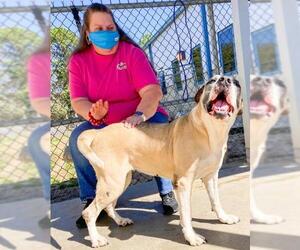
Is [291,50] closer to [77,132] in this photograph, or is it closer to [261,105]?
[261,105]

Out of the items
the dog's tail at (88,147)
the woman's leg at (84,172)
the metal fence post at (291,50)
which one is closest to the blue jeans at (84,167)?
the woman's leg at (84,172)

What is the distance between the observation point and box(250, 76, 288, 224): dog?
169 centimetres

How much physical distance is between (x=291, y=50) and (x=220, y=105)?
0.74m

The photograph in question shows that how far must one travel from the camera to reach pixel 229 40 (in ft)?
11.6

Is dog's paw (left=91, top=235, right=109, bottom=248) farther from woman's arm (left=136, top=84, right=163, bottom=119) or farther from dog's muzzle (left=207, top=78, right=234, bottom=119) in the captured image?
dog's muzzle (left=207, top=78, right=234, bottom=119)

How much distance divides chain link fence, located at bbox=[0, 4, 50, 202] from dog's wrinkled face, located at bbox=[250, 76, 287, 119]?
3.16ft

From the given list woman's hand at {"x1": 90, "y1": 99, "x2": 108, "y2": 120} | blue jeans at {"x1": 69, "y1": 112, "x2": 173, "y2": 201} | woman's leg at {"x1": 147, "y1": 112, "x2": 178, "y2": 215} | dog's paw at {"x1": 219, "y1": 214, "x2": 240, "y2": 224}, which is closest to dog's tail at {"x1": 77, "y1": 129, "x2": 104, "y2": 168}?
woman's hand at {"x1": 90, "y1": 99, "x2": 108, "y2": 120}

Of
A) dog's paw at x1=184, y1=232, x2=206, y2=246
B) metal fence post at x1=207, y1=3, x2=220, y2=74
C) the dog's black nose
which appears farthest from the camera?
metal fence post at x1=207, y1=3, x2=220, y2=74

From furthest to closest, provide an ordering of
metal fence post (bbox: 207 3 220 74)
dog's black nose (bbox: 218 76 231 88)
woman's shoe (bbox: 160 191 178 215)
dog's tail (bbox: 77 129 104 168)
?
metal fence post (bbox: 207 3 220 74) < woman's shoe (bbox: 160 191 178 215) < dog's tail (bbox: 77 129 104 168) < dog's black nose (bbox: 218 76 231 88)

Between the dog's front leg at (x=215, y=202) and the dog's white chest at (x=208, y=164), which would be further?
the dog's front leg at (x=215, y=202)

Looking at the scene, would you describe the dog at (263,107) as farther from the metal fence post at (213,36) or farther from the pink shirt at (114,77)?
the metal fence post at (213,36)

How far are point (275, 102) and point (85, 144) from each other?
1363 millimetres

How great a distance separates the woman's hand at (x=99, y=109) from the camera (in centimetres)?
266

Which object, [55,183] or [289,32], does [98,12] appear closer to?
[289,32]
